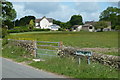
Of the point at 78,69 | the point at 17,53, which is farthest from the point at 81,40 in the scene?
the point at 78,69

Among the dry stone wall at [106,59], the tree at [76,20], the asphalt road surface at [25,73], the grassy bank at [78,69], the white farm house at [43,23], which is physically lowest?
the asphalt road surface at [25,73]

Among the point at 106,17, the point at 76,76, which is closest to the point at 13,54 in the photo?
the point at 76,76

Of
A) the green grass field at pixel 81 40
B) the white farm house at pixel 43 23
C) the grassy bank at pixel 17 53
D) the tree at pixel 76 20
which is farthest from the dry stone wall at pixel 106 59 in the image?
the tree at pixel 76 20

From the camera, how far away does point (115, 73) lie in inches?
344

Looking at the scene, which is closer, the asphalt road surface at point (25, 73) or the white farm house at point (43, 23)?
the asphalt road surface at point (25, 73)

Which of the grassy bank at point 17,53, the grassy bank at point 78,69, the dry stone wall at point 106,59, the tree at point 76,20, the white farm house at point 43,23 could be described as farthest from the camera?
the tree at point 76,20

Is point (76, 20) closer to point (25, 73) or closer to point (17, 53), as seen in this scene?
point (17, 53)

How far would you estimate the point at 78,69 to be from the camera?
9.31 m

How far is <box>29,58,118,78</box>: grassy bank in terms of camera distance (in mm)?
8414

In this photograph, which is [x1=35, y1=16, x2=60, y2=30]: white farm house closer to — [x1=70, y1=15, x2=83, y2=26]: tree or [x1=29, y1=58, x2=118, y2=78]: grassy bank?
[x1=70, y1=15, x2=83, y2=26]: tree

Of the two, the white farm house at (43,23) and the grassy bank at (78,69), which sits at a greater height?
the white farm house at (43,23)

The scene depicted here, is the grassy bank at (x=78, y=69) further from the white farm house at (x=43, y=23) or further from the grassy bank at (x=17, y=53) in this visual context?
the white farm house at (x=43, y=23)

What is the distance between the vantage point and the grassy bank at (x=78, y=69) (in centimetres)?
841

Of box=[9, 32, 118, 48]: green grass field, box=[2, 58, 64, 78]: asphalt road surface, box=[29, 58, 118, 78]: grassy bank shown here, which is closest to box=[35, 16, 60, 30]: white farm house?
box=[9, 32, 118, 48]: green grass field
